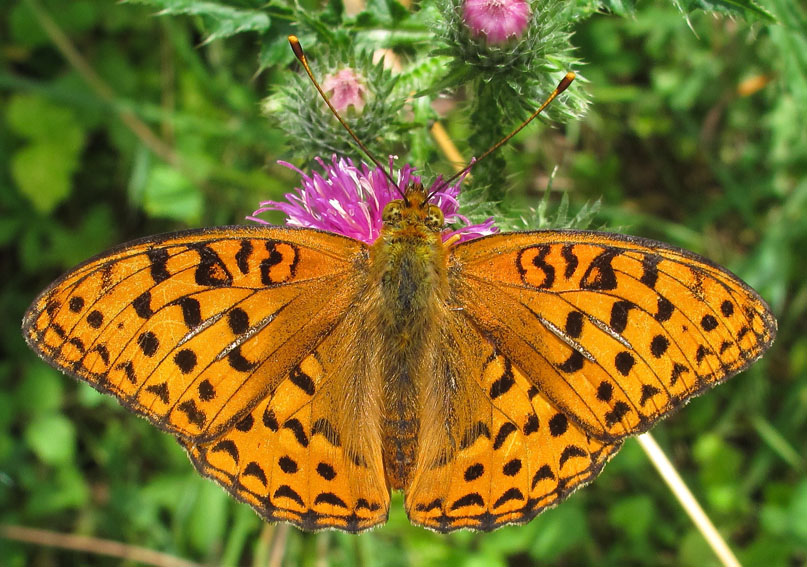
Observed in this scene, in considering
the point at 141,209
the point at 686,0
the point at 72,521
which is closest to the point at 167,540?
the point at 72,521

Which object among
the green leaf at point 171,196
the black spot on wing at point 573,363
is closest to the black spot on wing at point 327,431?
the black spot on wing at point 573,363

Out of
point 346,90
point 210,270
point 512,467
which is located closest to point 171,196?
point 346,90

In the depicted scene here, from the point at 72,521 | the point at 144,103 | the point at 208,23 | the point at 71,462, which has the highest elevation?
the point at 208,23

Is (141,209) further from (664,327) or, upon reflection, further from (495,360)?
(664,327)

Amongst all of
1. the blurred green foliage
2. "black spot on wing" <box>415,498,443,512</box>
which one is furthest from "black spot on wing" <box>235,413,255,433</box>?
the blurred green foliage

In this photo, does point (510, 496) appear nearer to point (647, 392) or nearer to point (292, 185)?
point (647, 392)

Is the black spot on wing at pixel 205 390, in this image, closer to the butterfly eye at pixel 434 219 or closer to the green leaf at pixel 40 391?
the butterfly eye at pixel 434 219
